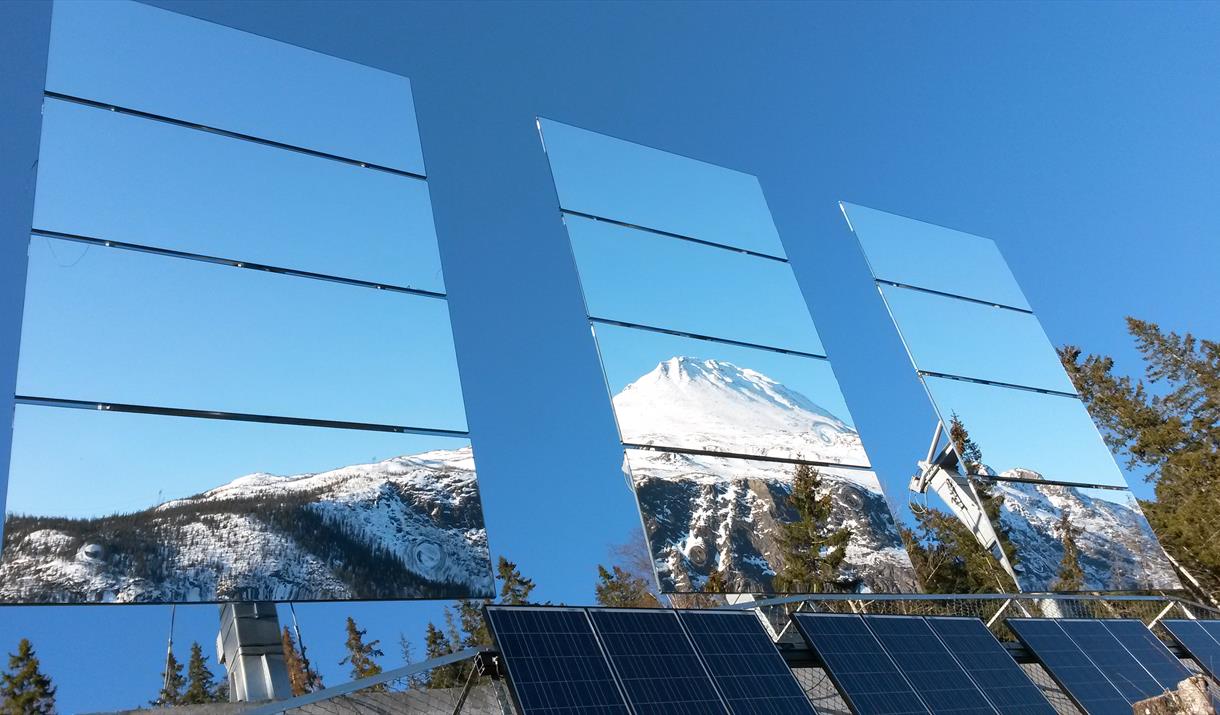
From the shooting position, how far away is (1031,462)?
468 inches

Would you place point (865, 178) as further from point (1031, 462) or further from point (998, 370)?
point (1031, 462)

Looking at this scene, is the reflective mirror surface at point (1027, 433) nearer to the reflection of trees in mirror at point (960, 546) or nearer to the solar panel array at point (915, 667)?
the reflection of trees in mirror at point (960, 546)

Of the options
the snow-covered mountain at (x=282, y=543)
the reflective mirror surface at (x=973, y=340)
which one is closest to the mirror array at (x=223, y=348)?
the snow-covered mountain at (x=282, y=543)

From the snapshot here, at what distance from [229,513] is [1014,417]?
378 inches

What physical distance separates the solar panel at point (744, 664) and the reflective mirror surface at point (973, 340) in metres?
5.84

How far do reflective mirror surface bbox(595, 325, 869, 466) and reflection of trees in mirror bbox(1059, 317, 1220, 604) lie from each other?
1375cm

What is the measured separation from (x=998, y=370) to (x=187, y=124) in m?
10.0

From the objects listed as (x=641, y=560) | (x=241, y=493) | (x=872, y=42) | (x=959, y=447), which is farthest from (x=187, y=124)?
(x=872, y=42)

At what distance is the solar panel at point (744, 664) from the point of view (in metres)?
6.40

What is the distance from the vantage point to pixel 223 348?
301 inches

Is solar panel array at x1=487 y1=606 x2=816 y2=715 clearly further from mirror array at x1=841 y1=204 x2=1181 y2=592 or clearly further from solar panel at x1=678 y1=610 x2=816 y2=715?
mirror array at x1=841 y1=204 x2=1181 y2=592

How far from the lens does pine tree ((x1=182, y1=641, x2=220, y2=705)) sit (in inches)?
231

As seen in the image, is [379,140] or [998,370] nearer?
[379,140]

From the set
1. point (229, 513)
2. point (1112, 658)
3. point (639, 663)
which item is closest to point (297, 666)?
point (229, 513)
